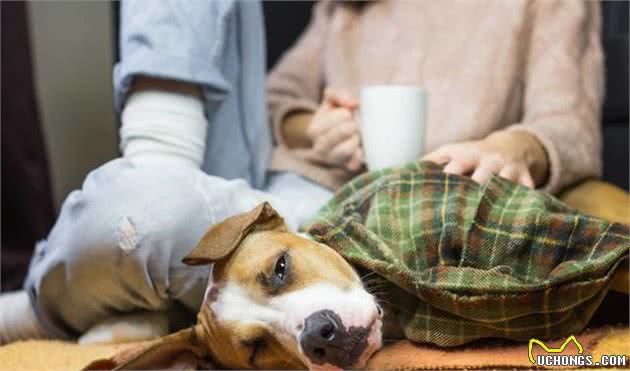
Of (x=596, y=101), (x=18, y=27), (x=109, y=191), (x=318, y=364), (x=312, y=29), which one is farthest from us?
Result: (x=312, y=29)

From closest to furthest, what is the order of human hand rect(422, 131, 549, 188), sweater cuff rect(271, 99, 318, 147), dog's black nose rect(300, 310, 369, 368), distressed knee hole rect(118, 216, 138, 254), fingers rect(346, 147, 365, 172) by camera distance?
dog's black nose rect(300, 310, 369, 368)
distressed knee hole rect(118, 216, 138, 254)
human hand rect(422, 131, 549, 188)
fingers rect(346, 147, 365, 172)
sweater cuff rect(271, 99, 318, 147)

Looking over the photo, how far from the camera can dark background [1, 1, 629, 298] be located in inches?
33.7

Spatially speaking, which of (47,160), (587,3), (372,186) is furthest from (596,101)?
(47,160)

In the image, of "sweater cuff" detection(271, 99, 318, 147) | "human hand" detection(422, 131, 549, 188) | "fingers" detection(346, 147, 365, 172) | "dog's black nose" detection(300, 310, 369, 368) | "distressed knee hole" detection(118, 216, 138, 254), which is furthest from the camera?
"sweater cuff" detection(271, 99, 318, 147)

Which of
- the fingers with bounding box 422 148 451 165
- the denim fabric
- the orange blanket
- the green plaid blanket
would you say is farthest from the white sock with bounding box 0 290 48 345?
the fingers with bounding box 422 148 451 165

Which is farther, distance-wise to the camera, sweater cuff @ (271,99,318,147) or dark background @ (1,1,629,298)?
sweater cuff @ (271,99,318,147)

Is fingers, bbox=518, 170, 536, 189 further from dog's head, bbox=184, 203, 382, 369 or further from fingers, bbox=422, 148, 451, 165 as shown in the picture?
dog's head, bbox=184, 203, 382, 369

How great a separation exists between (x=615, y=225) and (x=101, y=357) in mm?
473

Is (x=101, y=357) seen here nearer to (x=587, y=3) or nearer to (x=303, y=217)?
(x=303, y=217)

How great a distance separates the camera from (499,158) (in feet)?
2.59

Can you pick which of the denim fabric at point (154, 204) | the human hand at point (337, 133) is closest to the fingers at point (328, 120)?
the human hand at point (337, 133)

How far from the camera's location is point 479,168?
2.49 feet

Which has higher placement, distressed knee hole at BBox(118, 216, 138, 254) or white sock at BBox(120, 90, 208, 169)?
white sock at BBox(120, 90, 208, 169)

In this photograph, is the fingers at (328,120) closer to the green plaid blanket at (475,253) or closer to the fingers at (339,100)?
the fingers at (339,100)
